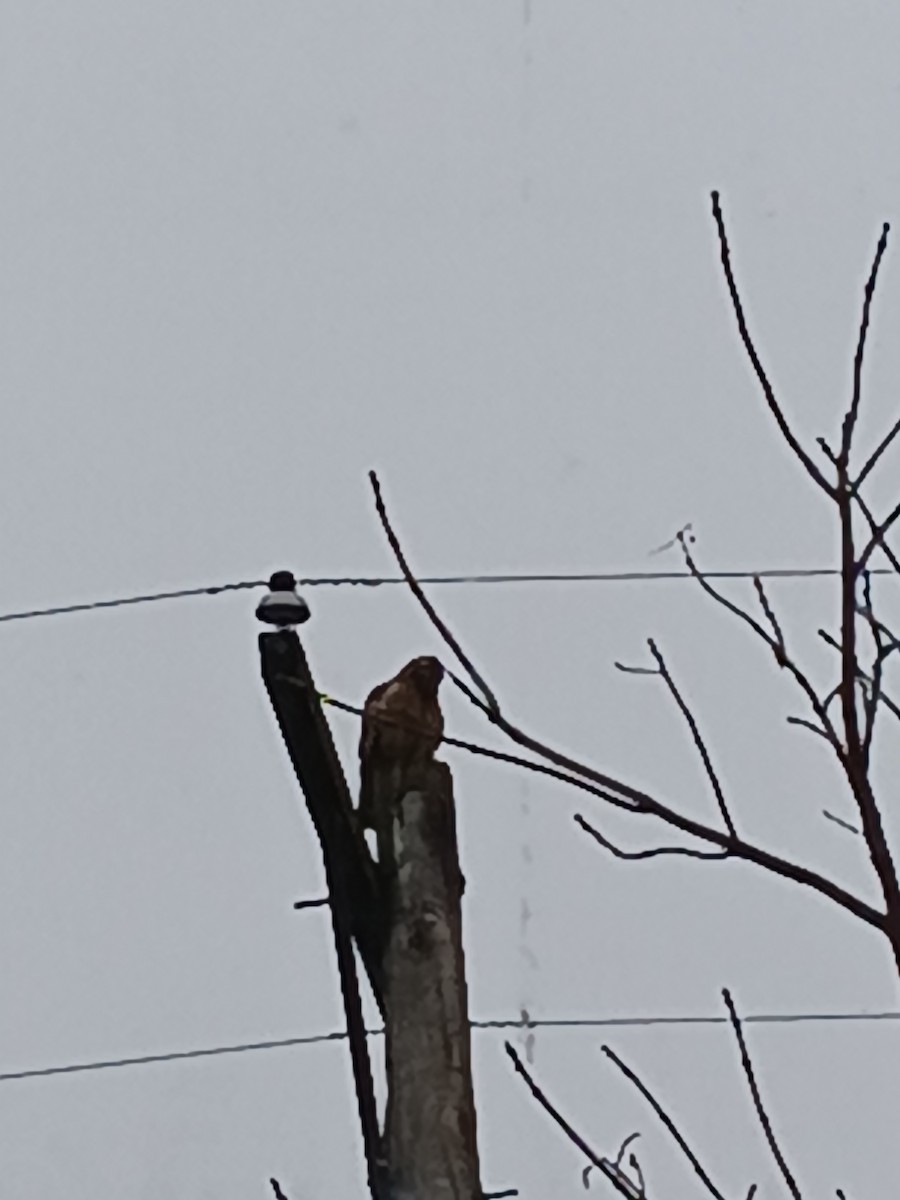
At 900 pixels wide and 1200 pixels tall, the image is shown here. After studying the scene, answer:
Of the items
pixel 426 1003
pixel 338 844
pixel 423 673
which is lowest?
pixel 426 1003

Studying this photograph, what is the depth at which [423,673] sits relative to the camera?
59.9 inches

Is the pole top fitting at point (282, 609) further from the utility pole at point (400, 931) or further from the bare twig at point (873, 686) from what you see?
the bare twig at point (873, 686)

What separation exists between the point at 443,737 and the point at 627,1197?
355 mm

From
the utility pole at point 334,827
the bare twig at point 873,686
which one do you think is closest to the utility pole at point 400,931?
the utility pole at point 334,827

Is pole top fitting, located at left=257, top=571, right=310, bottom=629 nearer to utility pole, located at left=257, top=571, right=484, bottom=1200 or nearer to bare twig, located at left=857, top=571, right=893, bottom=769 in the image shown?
utility pole, located at left=257, top=571, right=484, bottom=1200

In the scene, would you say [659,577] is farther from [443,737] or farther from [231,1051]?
[443,737]

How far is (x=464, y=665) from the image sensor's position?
127 centimetres

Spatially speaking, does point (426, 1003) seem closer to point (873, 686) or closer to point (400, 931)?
point (400, 931)

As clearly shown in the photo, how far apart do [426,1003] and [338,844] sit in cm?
13

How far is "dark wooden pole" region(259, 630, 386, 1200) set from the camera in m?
1.45

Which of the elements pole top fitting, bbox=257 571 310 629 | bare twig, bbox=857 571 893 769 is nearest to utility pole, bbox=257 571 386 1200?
pole top fitting, bbox=257 571 310 629

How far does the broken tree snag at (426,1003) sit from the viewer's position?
1.42 m

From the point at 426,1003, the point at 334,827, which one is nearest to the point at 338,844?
the point at 334,827

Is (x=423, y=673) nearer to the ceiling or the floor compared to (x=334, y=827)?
nearer to the ceiling
